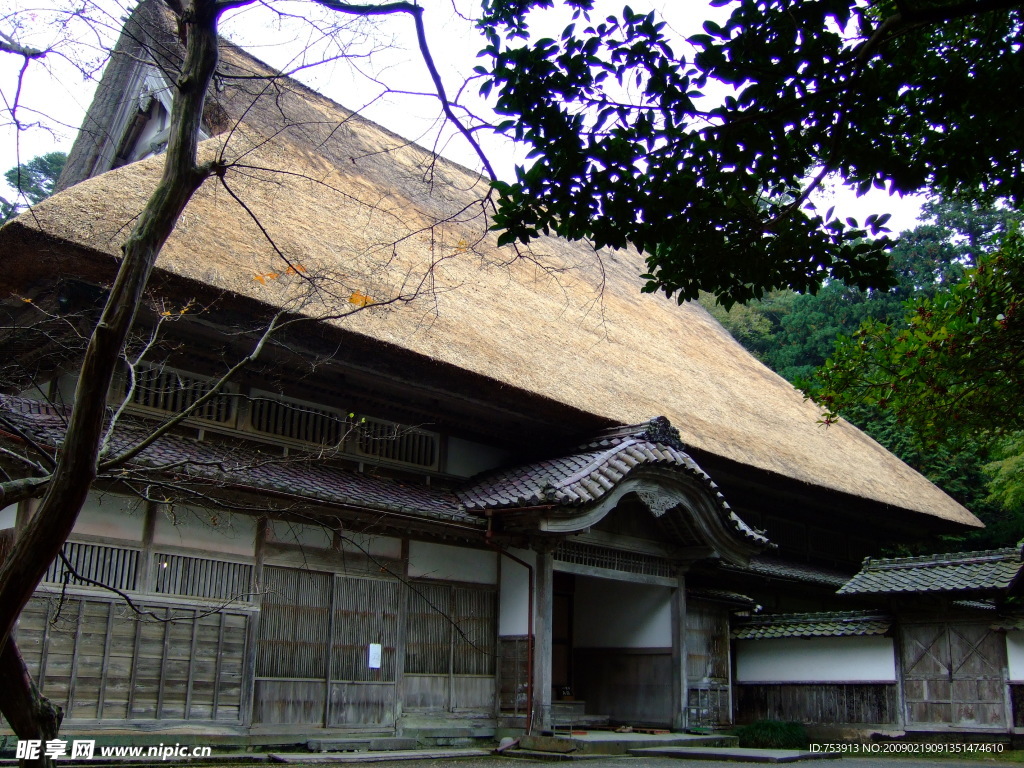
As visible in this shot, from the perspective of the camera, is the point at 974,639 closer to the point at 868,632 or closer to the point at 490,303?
the point at 868,632

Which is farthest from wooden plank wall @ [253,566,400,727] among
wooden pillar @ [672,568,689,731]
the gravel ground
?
wooden pillar @ [672,568,689,731]

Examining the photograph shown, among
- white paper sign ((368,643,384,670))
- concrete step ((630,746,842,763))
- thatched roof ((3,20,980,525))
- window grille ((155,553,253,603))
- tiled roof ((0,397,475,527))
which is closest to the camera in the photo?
tiled roof ((0,397,475,527))

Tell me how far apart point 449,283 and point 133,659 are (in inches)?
245

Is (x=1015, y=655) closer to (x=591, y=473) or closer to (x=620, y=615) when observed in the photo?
(x=620, y=615)

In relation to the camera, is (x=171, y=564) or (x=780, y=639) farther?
(x=780, y=639)

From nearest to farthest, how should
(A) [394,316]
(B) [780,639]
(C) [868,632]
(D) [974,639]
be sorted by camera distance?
(A) [394,316] < (D) [974,639] < (C) [868,632] < (B) [780,639]

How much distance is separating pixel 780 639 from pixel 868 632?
1.36 metres

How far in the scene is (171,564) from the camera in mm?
8180

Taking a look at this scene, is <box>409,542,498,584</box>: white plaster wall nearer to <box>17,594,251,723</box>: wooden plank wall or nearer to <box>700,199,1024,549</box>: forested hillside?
<box>17,594,251,723</box>: wooden plank wall

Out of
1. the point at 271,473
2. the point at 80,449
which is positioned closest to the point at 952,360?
the point at 271,473

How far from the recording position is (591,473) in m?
9.91

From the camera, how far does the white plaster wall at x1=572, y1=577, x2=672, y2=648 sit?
11945 millimetres

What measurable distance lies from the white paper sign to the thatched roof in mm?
2991

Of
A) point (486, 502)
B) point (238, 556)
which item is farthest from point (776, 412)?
point (238, 556)
